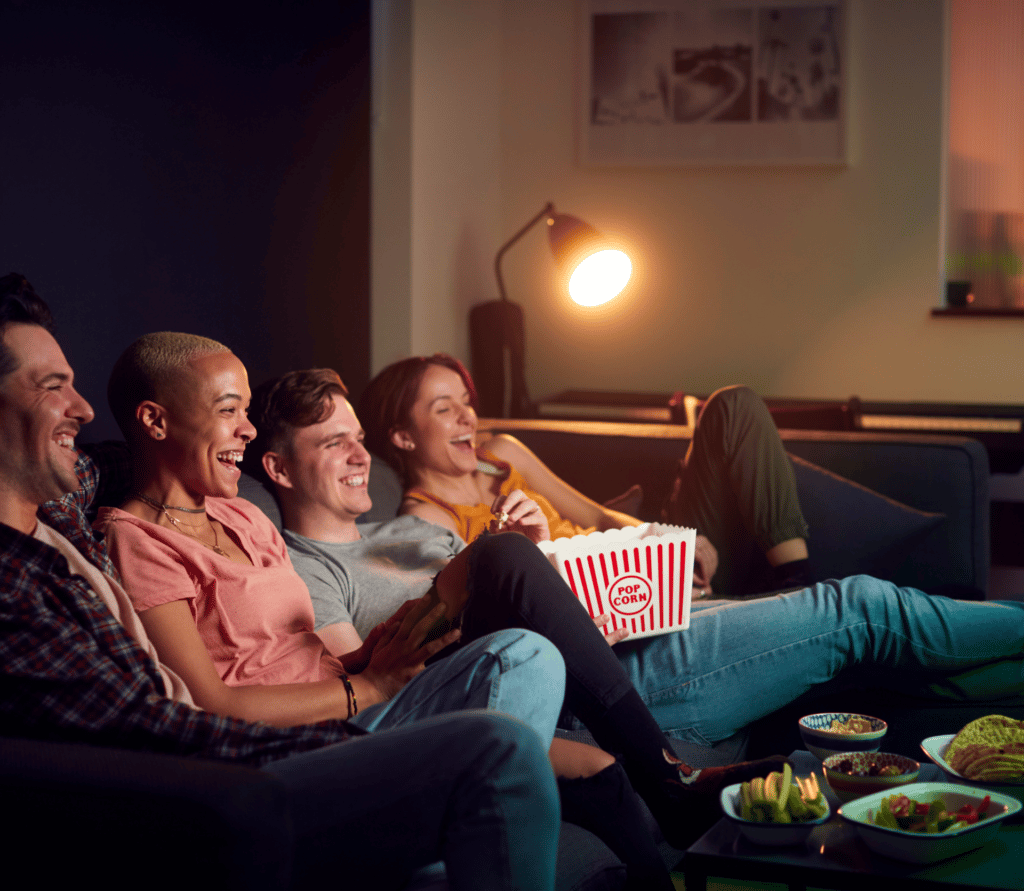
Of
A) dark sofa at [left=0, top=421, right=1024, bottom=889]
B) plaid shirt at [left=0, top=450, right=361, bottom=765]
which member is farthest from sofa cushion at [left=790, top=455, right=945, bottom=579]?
plaid shirt at [left=0, top=450, right=361, bottom=765]

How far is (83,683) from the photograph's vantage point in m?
1.10

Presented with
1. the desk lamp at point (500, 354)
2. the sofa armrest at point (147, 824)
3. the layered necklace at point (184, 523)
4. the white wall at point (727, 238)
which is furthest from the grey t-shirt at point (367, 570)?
the desk lamp at point (500, 354)

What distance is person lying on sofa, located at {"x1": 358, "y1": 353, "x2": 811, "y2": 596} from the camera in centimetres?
227

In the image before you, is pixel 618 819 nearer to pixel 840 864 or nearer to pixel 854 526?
pixel 840 864

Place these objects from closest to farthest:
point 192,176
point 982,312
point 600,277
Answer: point 192,176
point 600,277
point 982,312

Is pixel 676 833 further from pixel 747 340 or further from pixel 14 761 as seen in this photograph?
pixel 747 340

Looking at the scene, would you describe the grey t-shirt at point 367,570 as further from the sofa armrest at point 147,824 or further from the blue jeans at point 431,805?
the sofa armrest at point 147,824

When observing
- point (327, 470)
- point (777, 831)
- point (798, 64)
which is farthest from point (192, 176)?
point (798, 64)

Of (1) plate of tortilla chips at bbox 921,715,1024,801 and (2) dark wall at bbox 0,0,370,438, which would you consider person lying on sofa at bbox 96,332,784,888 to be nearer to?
(1) plate of tortilla chips at bbox 921,715,1024,801

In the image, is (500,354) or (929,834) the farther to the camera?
(500,354)

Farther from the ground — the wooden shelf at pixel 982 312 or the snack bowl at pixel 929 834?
the wooden shelf at pixel 982 312

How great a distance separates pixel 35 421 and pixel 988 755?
122cm

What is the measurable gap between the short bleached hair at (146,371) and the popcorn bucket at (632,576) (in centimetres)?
64

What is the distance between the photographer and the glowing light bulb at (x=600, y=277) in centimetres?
338
